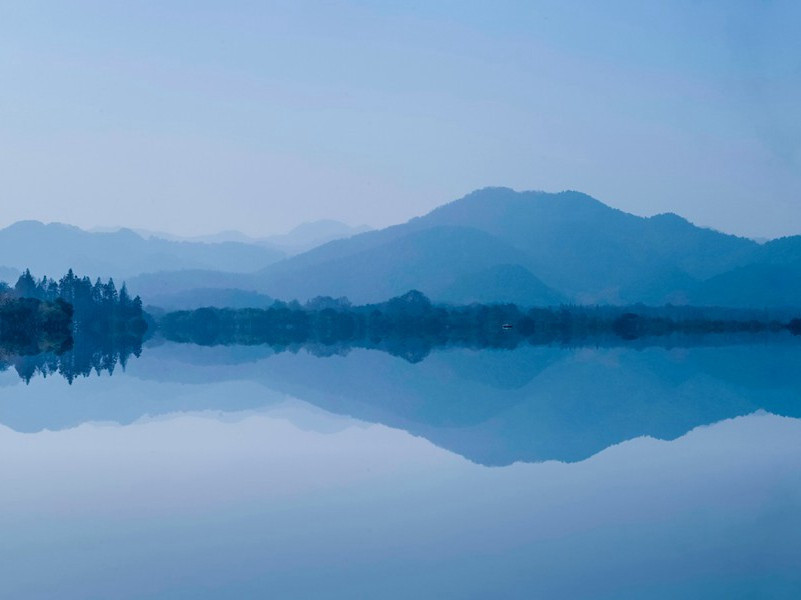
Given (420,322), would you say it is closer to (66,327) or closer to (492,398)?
(66,327)

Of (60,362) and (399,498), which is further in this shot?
(60,362)

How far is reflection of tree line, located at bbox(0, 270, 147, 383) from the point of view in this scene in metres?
31.1

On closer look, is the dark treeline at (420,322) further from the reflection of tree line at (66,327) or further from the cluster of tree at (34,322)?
the cluster of tree at (34,322)

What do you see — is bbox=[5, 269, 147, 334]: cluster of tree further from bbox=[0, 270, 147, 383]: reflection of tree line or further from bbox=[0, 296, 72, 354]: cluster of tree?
bbox=[0, 296, 72, 354]: cluster of tree

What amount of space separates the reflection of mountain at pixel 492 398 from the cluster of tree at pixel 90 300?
113 ft

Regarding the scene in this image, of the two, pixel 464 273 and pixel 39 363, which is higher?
pixel 464 273

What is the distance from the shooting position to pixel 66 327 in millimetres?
51188

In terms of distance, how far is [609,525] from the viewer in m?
7.71

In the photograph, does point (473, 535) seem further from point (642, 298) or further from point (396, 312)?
point (642, 298)

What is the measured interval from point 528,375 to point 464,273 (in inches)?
5845

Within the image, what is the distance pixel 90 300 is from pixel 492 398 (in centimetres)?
5117

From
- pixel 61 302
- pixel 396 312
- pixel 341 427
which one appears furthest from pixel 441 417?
pixel 396 312

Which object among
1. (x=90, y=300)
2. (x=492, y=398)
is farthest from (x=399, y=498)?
(x=90, y=300)

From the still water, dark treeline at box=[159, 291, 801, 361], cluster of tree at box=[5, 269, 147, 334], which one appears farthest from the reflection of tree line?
dark treeline at box=[159, 291, 801, 361]
